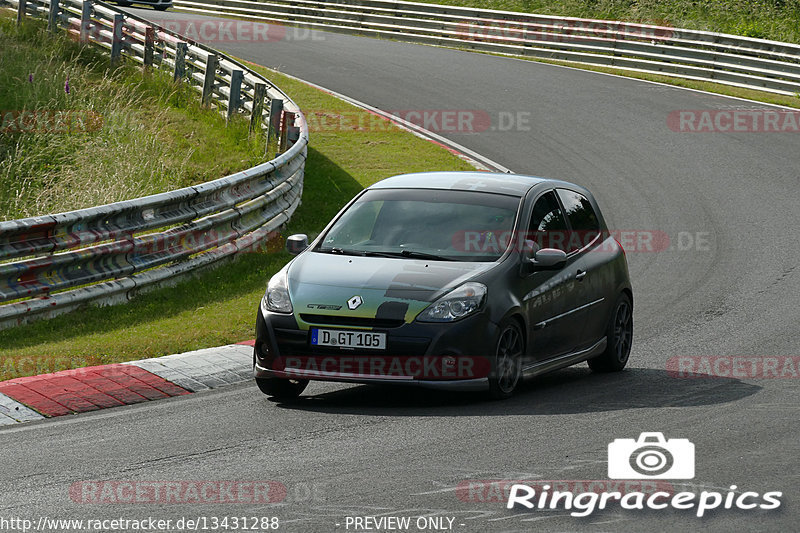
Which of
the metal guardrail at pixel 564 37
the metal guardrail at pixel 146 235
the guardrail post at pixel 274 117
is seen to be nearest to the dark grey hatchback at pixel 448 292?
the metal guardrail at pixel 146 235

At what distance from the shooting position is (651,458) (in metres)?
6.84

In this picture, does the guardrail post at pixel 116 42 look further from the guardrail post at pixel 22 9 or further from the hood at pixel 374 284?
the hood at pixel 374 284

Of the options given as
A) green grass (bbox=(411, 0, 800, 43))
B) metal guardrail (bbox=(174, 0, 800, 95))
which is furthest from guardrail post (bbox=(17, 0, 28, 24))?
green grass (bbox=(411, 0, 800, 43))

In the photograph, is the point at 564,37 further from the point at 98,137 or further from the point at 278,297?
the point at 278,297

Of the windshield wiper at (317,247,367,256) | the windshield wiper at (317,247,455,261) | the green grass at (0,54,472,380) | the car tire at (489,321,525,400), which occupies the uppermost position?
the windshield wiper at (317,247,455,261)

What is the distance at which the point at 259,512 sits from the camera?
5.78m

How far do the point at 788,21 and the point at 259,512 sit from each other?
97.8 ft

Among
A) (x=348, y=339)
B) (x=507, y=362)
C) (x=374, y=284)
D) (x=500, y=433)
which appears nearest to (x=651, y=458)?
(x=500, y=433)

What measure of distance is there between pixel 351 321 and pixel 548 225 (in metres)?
2.17

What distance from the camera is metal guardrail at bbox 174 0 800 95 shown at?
28.0 metres

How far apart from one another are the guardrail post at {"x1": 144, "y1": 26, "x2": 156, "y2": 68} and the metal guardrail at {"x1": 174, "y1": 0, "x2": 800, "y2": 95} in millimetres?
12263

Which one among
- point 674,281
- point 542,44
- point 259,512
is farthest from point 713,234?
point 542,44

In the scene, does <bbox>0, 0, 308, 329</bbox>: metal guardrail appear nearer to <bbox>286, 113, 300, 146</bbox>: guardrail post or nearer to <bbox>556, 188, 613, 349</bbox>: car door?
<bbox>286, 113, 300, 146</bbox>: guardrail post

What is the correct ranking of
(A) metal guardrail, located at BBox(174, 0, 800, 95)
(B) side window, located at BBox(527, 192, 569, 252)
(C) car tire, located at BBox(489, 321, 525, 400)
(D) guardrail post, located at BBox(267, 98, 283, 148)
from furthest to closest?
(A) metal guardrail, located at BBox(174, 0, 800, 95)
(D) guardrail post, located at BBox(267, 98, 283, 148)
(B) side window, located at BBox(527, 192, 569, 252)
(C) car tire, located at BBox(489, 321, 525, 400)
